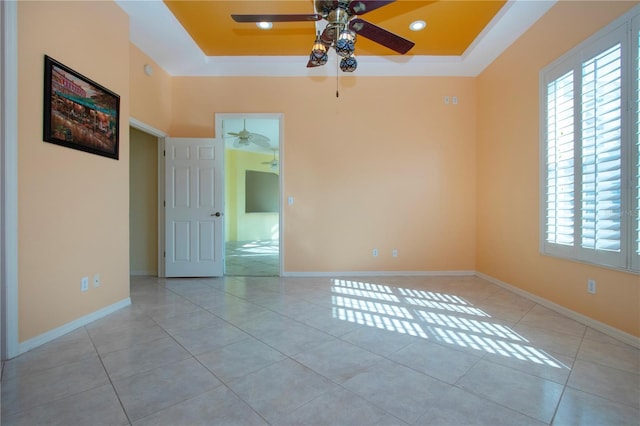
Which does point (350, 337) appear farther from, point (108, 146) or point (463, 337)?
point (108, 146)

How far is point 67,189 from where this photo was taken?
2.27 metres

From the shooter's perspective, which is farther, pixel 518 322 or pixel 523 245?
pixel 523 245

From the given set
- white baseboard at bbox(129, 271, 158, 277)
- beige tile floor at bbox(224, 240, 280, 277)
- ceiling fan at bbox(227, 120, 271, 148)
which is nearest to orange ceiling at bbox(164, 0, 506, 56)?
ceiling fan at bbox(227, 120, 271, 148)

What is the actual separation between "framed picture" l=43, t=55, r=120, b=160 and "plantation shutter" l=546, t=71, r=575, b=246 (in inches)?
178

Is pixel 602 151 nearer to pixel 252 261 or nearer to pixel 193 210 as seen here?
pixel 193 210

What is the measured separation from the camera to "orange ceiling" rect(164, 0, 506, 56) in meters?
2.91

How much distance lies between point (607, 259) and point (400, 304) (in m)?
1.79

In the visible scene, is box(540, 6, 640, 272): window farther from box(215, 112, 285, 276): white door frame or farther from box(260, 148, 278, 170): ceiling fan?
box(260, 148, 278, 170): ceiling fan

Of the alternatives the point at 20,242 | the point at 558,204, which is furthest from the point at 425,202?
the point at 20,242

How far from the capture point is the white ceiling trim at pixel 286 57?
289 cm

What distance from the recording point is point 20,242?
1.92 metres

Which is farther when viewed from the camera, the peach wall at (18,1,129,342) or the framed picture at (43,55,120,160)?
the framed picture at (43,55,120,160)

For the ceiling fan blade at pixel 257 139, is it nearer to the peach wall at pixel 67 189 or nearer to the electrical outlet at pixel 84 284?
the peach wall at pixel 67 189

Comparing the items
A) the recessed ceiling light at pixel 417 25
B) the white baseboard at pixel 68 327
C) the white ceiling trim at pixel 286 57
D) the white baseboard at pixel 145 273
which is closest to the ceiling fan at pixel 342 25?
the recessed ceiling light at pixel 417 25
